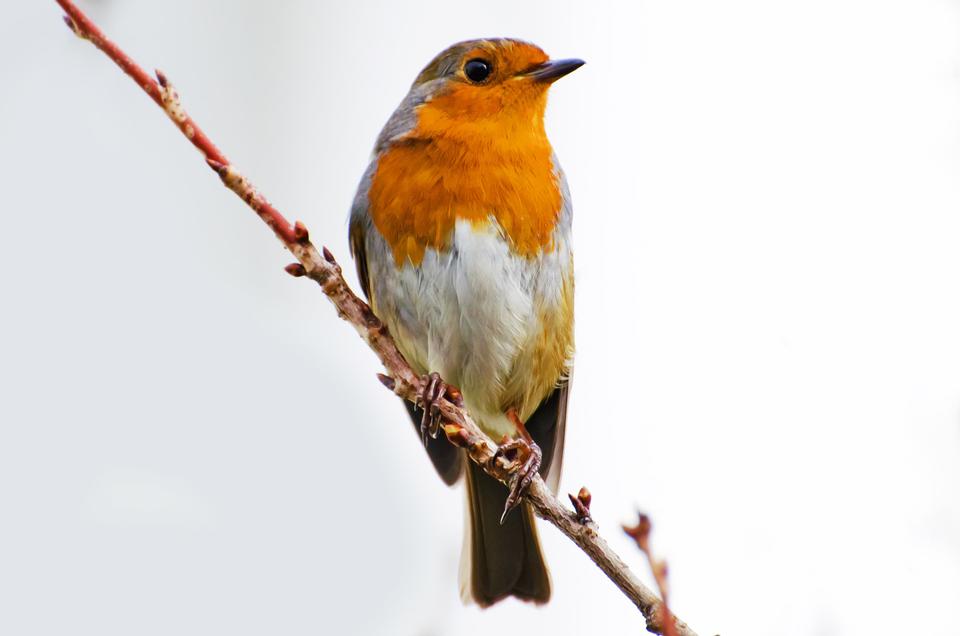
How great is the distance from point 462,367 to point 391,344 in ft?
3.04

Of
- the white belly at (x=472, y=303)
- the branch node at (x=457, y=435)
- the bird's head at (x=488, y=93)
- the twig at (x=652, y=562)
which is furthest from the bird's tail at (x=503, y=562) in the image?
the twig at (x=652, y=562)

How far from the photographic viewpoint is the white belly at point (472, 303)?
358 centimetres

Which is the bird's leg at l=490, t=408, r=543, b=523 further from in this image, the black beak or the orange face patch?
the black beak

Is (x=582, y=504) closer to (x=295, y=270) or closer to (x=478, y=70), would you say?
(x=295, y=270)

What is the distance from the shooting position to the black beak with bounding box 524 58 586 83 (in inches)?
147

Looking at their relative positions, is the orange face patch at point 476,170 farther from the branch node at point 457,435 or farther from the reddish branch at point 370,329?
the branch node at point 457,435

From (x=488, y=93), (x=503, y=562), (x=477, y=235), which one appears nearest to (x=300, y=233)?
(x=477, y=235)

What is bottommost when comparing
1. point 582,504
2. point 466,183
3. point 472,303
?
point 582,504

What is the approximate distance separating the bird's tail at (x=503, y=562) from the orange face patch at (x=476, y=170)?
3.97 feet

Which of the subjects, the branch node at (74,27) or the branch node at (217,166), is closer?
the branch node at (74,27)

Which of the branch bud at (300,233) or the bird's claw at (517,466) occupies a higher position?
the branch bud at (300,233)

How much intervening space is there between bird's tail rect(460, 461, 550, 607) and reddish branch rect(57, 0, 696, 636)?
4.83ft

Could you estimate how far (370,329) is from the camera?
2.85m

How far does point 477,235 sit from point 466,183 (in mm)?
191
